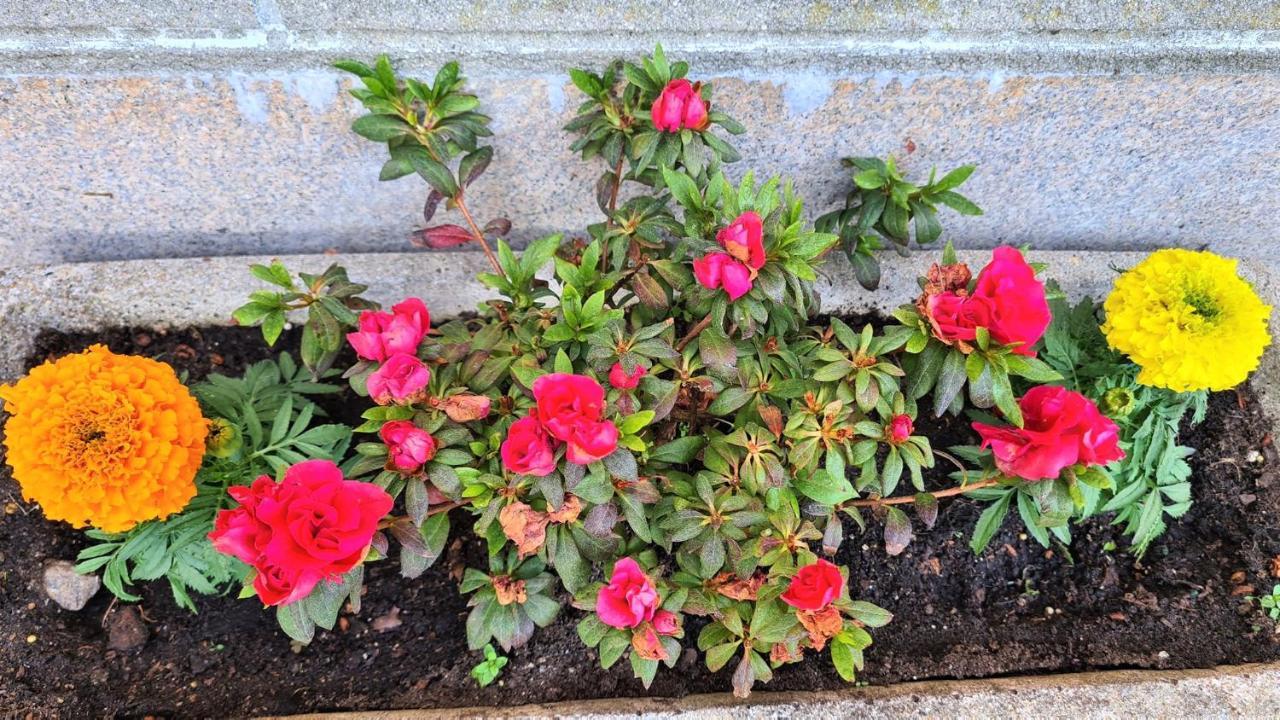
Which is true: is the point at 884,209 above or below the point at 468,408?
above

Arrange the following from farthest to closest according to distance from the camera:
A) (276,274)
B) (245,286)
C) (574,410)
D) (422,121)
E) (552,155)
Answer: (245,286) → (552,155) → (422,121) → (276,274) → (574,410)

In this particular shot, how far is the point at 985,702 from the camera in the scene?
1570 millimetres

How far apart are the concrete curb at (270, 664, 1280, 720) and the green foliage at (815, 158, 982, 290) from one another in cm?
89

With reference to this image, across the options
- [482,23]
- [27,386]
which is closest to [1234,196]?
[482,23]

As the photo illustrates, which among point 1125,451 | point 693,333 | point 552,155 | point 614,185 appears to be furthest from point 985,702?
point 552,155

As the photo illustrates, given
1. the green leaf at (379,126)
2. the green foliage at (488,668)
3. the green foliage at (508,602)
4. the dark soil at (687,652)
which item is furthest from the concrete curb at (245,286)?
the green foliage at (488,668)

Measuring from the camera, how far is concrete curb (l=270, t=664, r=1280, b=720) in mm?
1525

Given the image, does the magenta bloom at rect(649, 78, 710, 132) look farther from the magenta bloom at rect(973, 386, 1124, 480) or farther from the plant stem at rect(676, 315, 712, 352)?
the magenta bloom at rect(973, 386, 1124, 480)

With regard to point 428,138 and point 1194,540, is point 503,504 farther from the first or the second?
point 1194,540

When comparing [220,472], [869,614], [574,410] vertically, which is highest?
[574,410]

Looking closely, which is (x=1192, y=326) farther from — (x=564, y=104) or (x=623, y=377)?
(x=564, y=104)

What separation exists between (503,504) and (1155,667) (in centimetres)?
145

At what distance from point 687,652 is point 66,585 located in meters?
1.35

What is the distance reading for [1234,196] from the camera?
203cm
